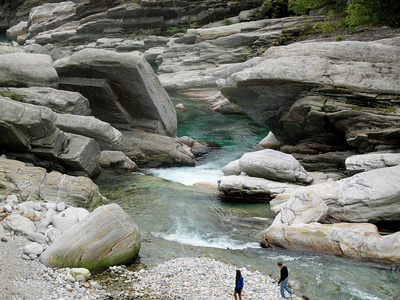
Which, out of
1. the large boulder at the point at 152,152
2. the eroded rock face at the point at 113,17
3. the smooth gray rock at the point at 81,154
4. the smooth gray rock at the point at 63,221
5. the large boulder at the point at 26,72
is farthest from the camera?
the eroded rock face at the point at 113,17

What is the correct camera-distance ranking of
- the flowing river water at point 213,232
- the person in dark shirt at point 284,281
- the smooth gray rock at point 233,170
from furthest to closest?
the smooth gray rock at point 233,170, the flowing river water at point 213,232, the person in dark shirt at point 284,281

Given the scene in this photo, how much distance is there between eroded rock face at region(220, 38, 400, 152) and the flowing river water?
5.43 metres

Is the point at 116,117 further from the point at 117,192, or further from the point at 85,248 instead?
the point at 85,248

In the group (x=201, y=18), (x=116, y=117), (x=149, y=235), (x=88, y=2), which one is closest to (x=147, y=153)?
(x=116, y=117)

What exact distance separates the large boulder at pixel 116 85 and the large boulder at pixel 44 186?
909 cm

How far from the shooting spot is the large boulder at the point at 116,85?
22594 mm

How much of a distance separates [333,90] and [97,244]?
14.9m

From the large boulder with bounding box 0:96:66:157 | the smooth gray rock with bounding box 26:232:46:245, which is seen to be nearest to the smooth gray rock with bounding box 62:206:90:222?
the smooth gray rock with bounding box 26:232:46:245

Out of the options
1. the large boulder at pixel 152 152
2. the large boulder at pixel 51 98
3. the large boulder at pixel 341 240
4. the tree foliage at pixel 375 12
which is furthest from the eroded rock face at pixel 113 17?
the large boulder at pixel 341 240

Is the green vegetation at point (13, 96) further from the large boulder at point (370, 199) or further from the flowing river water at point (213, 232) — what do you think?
the large boulder at point (370, 199)

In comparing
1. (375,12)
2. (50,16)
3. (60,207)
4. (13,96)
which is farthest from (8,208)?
(50,16)

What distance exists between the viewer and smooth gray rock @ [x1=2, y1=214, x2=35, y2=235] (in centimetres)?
1150

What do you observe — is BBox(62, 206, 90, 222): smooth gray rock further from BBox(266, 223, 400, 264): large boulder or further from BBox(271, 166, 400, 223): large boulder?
BBox(271, 166, 400, 223): large boulder

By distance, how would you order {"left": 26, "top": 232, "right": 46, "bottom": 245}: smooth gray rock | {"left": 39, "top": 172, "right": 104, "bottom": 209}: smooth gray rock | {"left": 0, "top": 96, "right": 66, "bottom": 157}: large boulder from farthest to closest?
{"left": 0, "top": 96, "right": 66, "bottom": 157}: large boulder
{"left": 39, "top": 172, "right": 104, "bottom": 209}: smooth gray rock
{"left": 26, "top": 232, "right": 46, "bottom": 245}: smooth gray rock
